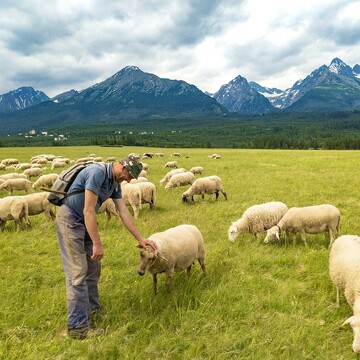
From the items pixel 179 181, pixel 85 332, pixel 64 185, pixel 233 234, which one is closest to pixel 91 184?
pixel 64 185

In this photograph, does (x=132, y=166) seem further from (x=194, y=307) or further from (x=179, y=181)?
(x=179, y=181)

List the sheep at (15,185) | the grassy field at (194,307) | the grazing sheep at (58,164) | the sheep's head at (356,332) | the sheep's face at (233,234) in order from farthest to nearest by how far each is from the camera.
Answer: the grazing sheep at (58,164) → the sheep at (15,185) → the sheep's face at (233,234) → the grassy field at (194,307) → the sheep's head at (356,332)

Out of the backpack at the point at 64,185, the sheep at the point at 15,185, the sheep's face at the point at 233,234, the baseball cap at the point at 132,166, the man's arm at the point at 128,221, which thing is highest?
the baseball cap at the point at 132,166

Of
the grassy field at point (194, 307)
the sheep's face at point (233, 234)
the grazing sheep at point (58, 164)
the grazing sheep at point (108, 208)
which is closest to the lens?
the grassy field at point (194, 307)

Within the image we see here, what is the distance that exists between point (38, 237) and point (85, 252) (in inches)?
251

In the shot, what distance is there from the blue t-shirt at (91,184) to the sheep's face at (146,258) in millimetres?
1401

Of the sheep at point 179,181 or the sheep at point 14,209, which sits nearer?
the sheep at point 14,209

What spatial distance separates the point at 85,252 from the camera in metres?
5.69

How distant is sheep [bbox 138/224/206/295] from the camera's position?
20.5ft

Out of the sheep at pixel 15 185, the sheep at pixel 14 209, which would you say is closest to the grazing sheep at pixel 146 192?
the sheep at pixel 14 209

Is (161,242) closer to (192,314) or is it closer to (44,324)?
(192,314)

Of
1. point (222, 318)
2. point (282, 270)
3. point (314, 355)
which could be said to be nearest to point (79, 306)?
point (222, 318)

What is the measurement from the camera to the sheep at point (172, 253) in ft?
20.5

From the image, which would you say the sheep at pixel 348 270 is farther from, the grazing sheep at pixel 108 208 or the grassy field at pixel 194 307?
the grazing sheep at pixel 108 208
